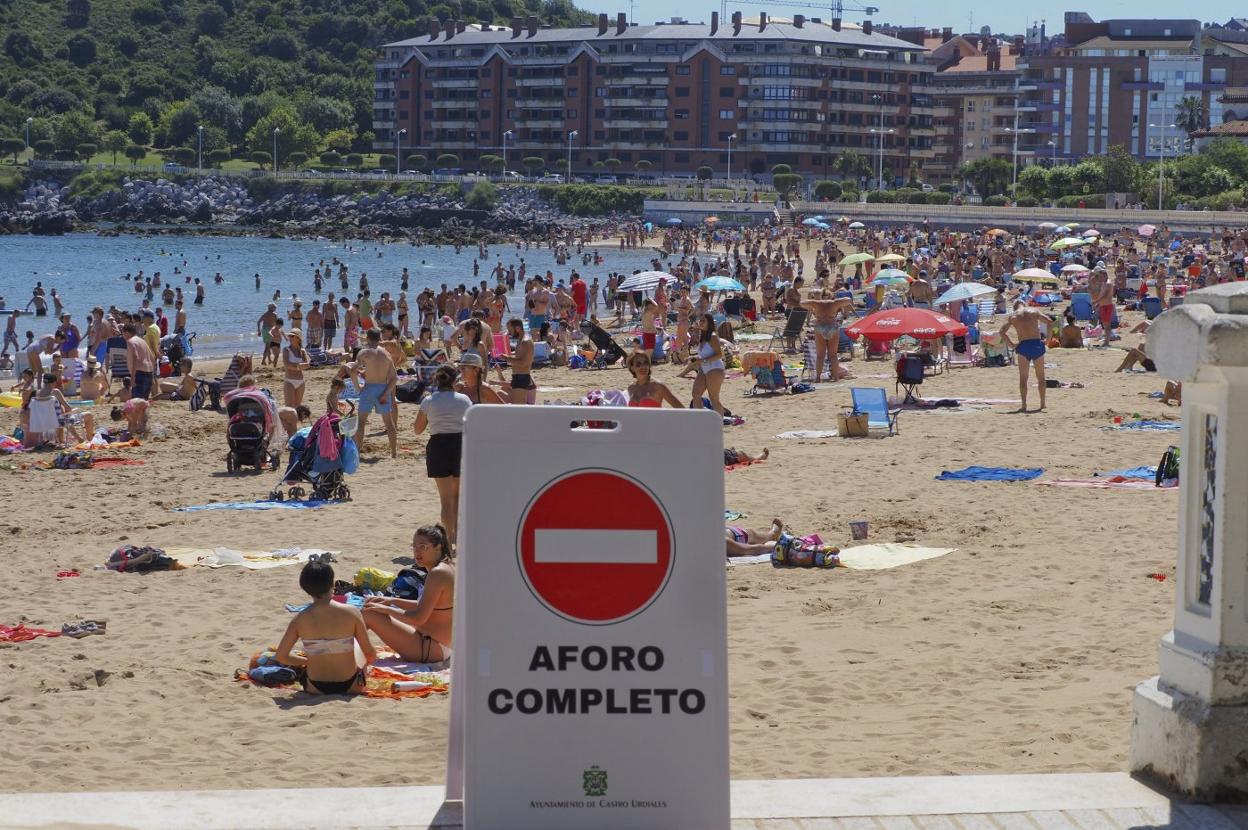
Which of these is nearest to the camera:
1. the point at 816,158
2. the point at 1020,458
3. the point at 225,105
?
the point at 1020,458

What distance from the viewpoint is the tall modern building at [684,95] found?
10956 cm

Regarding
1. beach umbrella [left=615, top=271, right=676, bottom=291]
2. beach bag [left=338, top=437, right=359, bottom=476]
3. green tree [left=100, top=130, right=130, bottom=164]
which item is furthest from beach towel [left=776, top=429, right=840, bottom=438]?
green tree [left=100, top=130, right=130, bottom=164]

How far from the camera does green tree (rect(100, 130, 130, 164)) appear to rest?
137 m

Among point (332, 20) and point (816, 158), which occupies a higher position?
point (332, 20)

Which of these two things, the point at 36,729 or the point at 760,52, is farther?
the point at 760,52

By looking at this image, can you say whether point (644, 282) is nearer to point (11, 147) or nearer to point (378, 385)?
point (378, 385)

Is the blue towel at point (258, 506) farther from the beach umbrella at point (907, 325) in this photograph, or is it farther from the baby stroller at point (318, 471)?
the beach umbrella at point (907, 325)

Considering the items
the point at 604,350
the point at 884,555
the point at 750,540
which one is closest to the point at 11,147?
the point at 604,350

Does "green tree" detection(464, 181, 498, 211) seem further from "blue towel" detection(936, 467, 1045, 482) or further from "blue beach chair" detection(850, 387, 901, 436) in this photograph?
"blue towel" detection(936, 467, 1045, 482)

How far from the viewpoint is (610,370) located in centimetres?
2227

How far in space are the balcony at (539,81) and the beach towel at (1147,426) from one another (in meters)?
104

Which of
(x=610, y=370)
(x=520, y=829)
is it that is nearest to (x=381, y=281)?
(x=610, y=370)

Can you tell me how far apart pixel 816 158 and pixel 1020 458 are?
329 feet

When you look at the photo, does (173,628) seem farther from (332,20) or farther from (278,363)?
(332,20)
